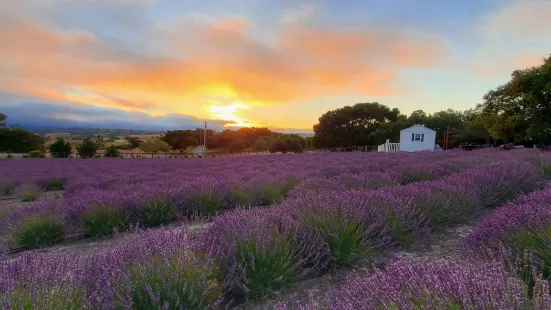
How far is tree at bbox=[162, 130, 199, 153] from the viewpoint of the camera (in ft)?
219

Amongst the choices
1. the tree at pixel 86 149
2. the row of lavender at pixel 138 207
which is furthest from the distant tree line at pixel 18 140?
the row of lavender at pixel 138 207

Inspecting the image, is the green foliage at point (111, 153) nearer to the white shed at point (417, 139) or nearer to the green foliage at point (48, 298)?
the white shed at point (417, 139)

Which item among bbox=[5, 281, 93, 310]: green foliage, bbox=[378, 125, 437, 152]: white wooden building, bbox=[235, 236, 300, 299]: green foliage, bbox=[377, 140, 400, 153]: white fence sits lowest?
bbox=[235, 236, 300, 299]: green foliage

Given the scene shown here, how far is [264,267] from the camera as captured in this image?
2332 mm

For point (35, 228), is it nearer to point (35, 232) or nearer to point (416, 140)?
point (35, 232)

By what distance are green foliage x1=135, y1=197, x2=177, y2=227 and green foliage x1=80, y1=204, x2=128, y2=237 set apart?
297 mm

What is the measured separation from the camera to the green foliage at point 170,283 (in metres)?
1.83

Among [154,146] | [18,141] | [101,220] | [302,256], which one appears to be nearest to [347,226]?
[302,256]

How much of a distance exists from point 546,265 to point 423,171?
495 cm

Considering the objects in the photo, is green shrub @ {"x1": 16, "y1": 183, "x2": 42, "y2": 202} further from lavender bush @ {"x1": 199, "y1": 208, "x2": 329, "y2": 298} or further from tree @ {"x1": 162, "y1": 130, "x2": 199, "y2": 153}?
tree @ {"x1": 162, "y1": 130, "x2": 199, "y2": 153}

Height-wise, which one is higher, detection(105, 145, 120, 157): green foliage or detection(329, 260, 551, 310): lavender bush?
detection(329, 260, 551, 310): lavender bush

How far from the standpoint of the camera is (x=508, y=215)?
2439 millimetres

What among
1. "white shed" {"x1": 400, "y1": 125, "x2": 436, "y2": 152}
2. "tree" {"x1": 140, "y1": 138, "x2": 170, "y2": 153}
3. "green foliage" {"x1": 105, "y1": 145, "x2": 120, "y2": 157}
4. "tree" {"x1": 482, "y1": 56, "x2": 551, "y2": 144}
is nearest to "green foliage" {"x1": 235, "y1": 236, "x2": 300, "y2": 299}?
"tree" {"x1": 482, "y1": 56, "x2": 551, "y2": 144}

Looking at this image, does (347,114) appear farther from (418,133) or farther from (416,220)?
(416,220)
